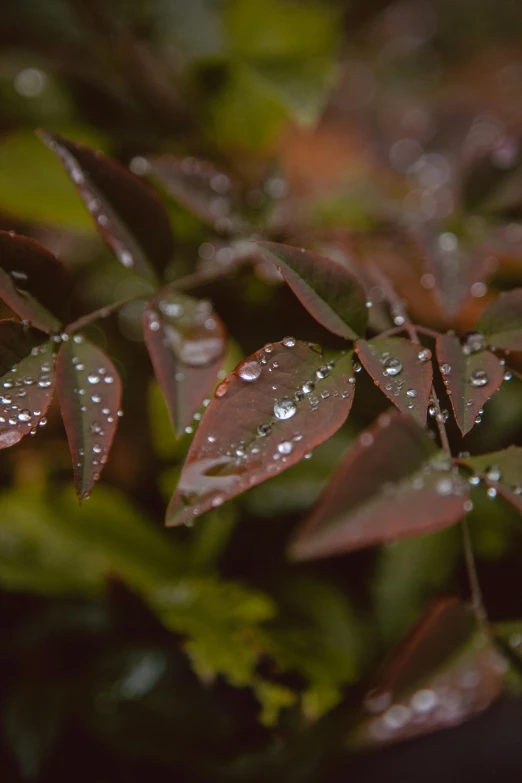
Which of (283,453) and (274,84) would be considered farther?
(274,84)

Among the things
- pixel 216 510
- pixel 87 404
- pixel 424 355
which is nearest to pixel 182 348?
pixel 87 404

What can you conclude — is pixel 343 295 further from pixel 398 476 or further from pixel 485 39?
pixel 485 39

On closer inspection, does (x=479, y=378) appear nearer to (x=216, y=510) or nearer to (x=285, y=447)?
(x=285, y=447)

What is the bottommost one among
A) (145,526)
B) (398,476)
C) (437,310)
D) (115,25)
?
(145,526)

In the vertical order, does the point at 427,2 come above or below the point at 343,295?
above

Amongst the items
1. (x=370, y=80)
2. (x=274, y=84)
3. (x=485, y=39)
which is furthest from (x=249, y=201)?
(x=485, y=39)
